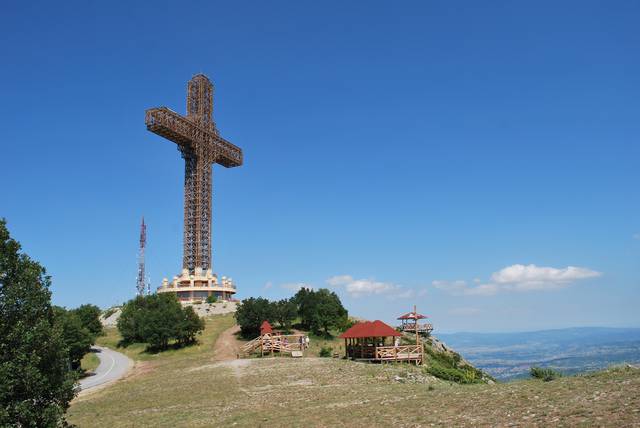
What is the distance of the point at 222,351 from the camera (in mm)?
53344

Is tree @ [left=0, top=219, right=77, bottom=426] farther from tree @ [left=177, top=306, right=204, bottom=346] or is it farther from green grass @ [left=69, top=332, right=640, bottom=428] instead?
tree @ [left=177, top=306, right=204, bottom=346]

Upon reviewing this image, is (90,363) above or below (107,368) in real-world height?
above

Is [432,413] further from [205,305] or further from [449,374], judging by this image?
[205,305]

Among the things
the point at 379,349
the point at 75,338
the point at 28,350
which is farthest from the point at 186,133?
the point at 28,350

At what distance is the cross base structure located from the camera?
8656 cm

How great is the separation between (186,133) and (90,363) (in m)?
43.7

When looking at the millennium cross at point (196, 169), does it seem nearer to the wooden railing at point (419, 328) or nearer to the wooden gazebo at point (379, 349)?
the wooden railing at point (419, 328)

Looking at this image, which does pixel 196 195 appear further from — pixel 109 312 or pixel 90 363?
pixel 90 363

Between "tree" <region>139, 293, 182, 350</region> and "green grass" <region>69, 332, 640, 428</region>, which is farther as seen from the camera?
"tree" <region>139, 293, 182, 350</region>

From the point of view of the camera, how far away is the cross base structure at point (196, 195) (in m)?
86.6

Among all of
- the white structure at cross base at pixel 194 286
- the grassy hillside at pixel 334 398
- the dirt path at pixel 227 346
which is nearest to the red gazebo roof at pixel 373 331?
the grassy hillside at pixel 334 398

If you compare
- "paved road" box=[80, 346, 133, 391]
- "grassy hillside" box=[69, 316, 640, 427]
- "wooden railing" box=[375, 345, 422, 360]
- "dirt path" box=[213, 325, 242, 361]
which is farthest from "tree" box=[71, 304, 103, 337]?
"wooden railing" box=[375, 345, 422, 360]

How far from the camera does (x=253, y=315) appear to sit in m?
58.7

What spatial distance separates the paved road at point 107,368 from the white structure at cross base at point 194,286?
21217 millimetres
